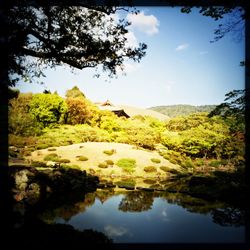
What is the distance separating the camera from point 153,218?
767 centimetres

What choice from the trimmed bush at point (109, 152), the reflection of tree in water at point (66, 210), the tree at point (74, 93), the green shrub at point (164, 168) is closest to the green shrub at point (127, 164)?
the trimmed bush at point (109, 152)

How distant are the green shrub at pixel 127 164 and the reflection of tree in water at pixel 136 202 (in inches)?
171

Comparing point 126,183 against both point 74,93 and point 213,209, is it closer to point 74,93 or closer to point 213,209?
point 213,209

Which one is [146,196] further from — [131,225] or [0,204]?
[0,204]

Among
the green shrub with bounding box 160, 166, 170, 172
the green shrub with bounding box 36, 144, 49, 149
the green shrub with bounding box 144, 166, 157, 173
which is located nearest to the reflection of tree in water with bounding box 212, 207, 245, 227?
the green shrub with bounding box 144, 166, 157, 173

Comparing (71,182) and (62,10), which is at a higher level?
(62,10)

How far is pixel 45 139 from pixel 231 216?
15273mm

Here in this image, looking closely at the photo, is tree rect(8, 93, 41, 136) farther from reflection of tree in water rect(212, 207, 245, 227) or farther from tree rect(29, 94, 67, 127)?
reflection of tree in water rect(212, 207, 245, 227)

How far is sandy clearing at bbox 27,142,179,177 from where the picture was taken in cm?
1510

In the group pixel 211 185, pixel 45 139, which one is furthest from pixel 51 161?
pixel 211 185

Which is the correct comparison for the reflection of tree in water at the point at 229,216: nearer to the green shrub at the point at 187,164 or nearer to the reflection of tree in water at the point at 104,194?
the reflection of tree in water at the point at 104,194

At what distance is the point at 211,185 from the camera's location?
11.7 metres

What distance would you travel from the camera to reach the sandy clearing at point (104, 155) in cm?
1510

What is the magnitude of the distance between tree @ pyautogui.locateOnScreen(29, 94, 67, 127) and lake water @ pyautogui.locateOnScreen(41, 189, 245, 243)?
13.4 metres
